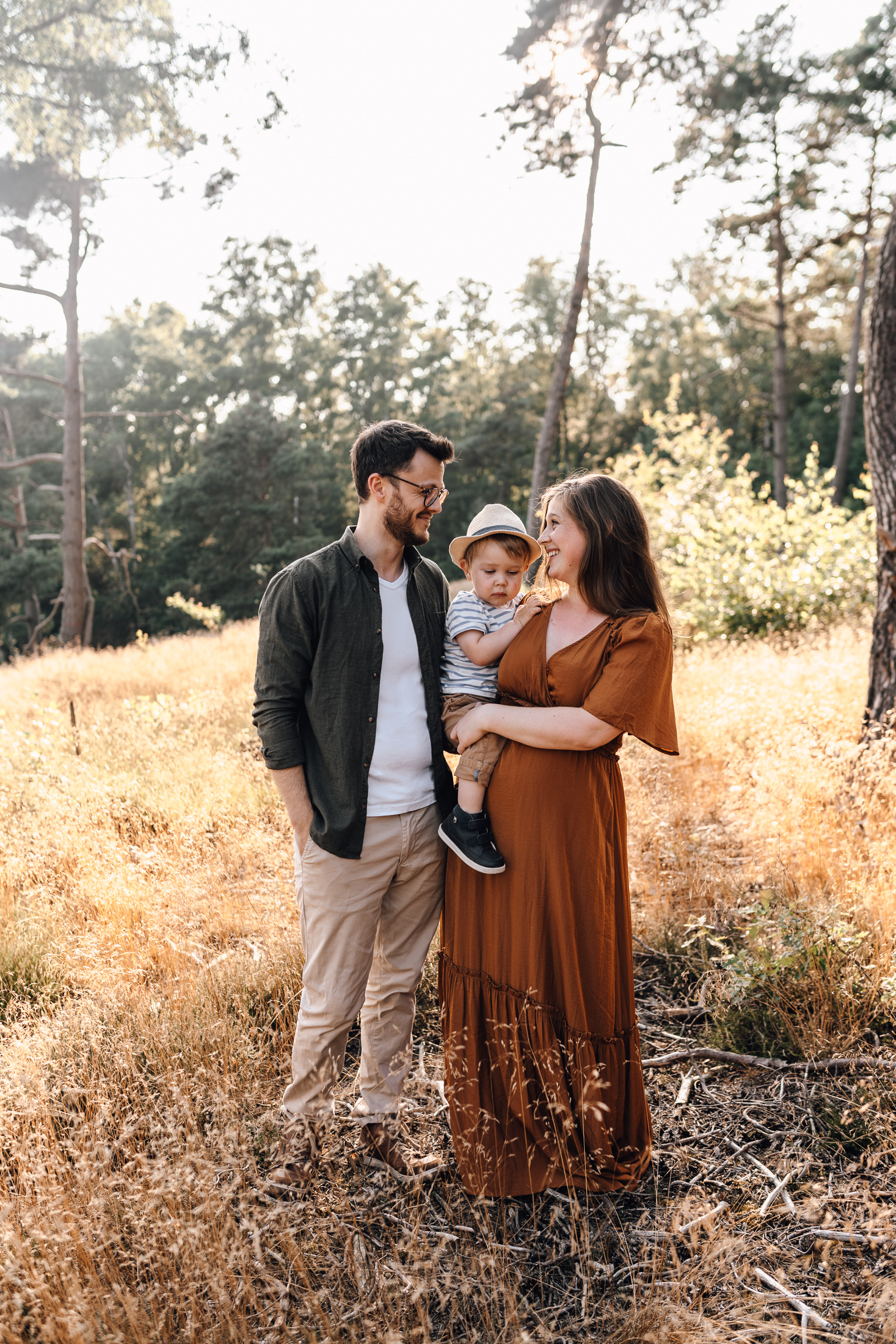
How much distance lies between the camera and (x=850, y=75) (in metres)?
15.5

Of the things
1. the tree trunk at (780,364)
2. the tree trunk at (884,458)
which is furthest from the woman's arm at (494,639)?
the tree trunk at (780,364)

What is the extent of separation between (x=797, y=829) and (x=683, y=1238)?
2.51 meters

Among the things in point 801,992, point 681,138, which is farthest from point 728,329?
point 801,992

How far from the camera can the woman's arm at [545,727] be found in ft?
7.36

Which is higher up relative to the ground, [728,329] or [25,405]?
[728,329]

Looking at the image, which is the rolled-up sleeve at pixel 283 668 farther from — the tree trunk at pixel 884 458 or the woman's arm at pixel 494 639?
the tree trunk at pixel 884 458

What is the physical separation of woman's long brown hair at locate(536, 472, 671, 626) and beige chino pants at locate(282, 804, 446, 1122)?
858 millimetres

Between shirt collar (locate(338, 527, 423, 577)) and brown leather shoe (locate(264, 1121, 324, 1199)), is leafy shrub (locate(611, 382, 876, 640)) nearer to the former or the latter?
shirt collar (locate(338, 527, 423, 577))

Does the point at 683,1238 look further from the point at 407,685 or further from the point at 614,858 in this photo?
the point at 407,685

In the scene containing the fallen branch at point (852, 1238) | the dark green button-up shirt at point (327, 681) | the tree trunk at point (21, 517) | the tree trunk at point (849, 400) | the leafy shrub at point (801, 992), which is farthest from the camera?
the tree trunk at point (21, 517)

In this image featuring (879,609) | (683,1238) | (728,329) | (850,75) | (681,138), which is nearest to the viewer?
(683,1238)

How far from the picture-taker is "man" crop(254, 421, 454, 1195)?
236 centimetres

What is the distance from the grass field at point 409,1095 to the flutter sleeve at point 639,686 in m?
1.26

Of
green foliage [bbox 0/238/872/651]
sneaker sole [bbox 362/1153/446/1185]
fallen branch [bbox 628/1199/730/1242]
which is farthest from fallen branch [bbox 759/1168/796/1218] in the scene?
green foliage [bbox 0/238/872/651]
